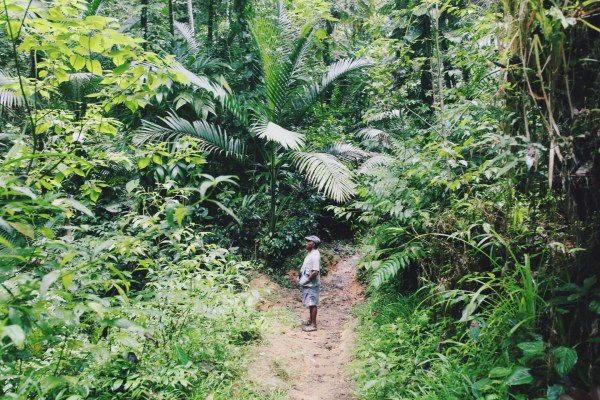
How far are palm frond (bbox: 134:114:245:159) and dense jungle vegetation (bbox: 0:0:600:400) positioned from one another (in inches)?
2.0

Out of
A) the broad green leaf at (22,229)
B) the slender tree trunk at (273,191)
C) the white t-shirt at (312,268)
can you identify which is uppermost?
the broad green leaf at (22,229)

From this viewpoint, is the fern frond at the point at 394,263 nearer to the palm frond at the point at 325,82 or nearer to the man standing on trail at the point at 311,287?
the man standing on trail at the point at 311,287

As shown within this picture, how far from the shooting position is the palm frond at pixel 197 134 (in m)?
6.79

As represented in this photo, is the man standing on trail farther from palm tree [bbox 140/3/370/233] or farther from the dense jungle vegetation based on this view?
palm tree [bbox 140/3/370/233]

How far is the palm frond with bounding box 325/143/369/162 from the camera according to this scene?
7649 millimetres

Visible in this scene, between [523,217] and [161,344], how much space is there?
324cm

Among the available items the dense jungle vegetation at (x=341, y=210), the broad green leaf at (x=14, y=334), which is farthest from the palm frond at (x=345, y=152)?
the broad green leaf at (x=14, y=334)

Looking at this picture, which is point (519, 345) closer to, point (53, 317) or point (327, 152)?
point (53, 317)

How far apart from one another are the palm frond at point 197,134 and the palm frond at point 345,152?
5.95 feet

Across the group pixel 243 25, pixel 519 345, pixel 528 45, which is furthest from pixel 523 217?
pixel 243 25

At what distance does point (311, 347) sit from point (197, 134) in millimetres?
4363

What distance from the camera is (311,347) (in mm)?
4676

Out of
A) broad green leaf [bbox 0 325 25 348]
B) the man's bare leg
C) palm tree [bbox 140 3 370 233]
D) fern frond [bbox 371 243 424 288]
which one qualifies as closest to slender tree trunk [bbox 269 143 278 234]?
palm tree [bbox 140 3 370 233]

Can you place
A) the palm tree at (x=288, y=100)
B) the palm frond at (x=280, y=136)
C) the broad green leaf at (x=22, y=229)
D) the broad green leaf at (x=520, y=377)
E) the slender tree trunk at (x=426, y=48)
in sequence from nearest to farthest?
the broad green leaf at (x=22, y=229) < the broad green leaf at (x=520, y=377) < the palm frond at (x=280, y=136) < the slender tree trunk at (x=426, y=48) < the palm tree at (x=288, y=100)
